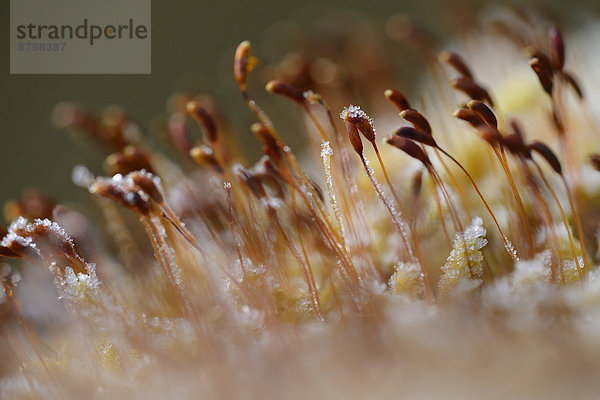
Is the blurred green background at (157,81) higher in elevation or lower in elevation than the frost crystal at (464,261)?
higher

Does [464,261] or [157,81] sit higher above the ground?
[157,81]

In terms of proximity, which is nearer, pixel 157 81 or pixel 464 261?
pixel 464 261

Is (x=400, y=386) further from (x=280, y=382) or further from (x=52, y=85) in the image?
(x=52, y=85)

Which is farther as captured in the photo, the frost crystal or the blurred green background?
the blurred green background

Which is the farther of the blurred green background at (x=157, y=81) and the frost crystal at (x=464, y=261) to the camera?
the blurred green background at (x=157, y=81)

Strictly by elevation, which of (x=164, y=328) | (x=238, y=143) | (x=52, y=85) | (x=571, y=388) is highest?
(x=52, y=85)

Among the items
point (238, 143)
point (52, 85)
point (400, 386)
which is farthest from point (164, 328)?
point (52, 85)

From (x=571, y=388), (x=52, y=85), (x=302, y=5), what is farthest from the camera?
(x=302, y=5)

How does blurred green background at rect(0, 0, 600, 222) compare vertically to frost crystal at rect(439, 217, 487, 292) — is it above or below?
above
